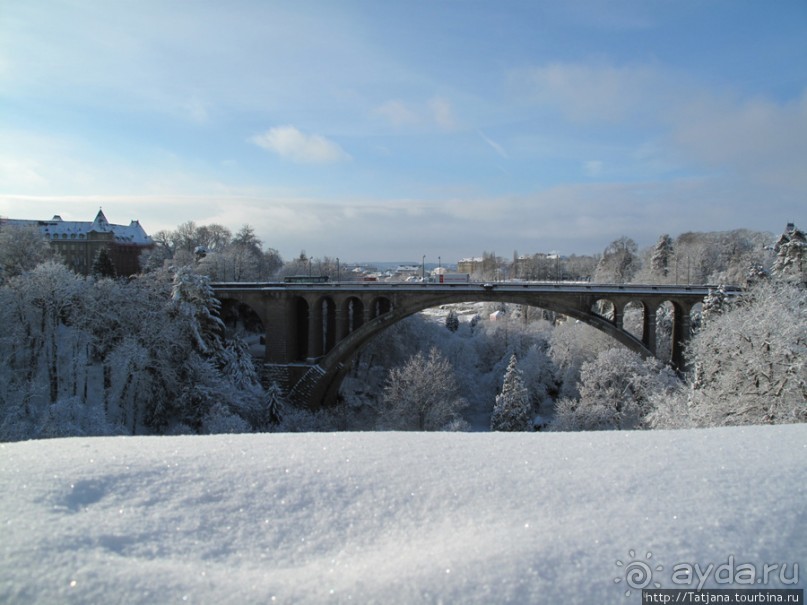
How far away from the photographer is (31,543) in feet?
8.09

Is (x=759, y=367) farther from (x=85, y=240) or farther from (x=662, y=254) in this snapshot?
(x=85, y=240)

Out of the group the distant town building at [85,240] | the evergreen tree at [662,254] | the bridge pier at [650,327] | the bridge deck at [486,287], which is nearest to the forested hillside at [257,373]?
the bridge pier at [650,327]

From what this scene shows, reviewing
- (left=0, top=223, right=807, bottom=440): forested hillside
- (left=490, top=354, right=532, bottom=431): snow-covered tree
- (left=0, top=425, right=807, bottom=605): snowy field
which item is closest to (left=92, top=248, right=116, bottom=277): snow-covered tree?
(left=0, top=223, right=807, bottom=440): forested hillside

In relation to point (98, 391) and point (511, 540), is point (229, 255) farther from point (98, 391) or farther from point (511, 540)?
point (511, 540)

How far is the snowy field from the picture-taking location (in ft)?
7.48

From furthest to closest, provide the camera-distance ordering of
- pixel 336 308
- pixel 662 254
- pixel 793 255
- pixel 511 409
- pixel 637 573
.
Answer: pixel 662 254 < pixel 793 255 < pixel 336 308 < pixel 511 409 < pixel 637 573

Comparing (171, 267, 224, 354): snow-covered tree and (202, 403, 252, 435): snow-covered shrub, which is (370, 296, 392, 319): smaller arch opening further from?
(202, 403, 252, 435): snow-covered shrub

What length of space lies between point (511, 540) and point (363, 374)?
3451cm

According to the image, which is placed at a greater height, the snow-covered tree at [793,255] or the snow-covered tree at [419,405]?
the snow-covered tree at [793,255]

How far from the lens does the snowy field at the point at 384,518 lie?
2.28 m

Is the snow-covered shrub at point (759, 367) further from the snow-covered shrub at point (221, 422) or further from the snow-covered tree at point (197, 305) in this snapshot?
the snow-covered tree at point (197, 305)

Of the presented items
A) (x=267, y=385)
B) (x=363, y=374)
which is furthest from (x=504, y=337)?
(x=267, y=385)

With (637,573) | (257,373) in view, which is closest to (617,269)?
(257,373)

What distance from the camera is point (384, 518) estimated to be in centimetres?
298
